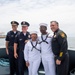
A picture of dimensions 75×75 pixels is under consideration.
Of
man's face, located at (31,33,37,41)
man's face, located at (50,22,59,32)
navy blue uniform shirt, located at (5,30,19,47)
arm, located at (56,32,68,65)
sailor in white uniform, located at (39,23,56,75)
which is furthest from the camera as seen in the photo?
navy blue uniform shirt, located at (5,30,19,47)

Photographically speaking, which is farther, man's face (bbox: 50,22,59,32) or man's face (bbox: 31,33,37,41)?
man's face (bbox: 31,33,37,41)

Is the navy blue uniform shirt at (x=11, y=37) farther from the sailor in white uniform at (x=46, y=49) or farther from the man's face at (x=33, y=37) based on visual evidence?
the sailor in white uniform at (x=46, y=49)

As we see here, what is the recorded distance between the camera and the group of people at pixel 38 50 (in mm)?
3996

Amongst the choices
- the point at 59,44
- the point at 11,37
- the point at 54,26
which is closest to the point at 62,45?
the point at 59,44

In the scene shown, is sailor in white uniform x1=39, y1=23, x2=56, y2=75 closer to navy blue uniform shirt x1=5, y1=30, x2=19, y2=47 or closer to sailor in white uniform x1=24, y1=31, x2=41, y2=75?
sailor in white uniform x1=24, y1=31, x2=41, y2=75

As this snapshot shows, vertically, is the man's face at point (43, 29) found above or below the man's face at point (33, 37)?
above

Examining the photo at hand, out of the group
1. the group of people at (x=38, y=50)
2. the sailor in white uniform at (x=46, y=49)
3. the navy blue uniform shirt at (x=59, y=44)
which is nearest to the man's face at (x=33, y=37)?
the group of people at (x=38, y=50)

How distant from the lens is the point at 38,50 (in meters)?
4.28

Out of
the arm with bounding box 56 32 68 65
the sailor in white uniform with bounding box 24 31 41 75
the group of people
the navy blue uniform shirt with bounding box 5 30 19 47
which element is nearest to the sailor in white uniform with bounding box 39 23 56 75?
the group of people

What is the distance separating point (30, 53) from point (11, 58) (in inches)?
28.2

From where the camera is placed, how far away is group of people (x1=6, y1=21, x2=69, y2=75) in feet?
13.1

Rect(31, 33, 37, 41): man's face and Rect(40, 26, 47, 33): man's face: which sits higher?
Rect(40, 26, 47, 33): man's face

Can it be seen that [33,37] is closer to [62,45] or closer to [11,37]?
[62,45]

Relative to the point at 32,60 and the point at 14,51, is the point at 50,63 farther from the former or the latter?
the point at 14,51
